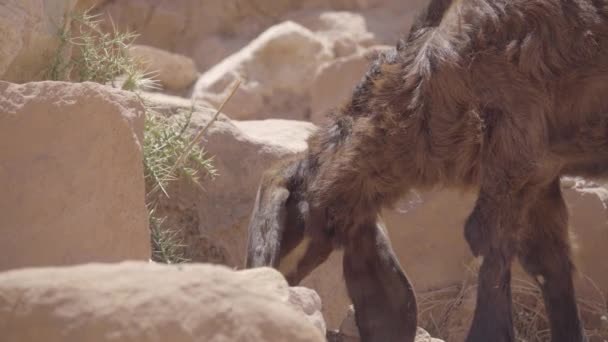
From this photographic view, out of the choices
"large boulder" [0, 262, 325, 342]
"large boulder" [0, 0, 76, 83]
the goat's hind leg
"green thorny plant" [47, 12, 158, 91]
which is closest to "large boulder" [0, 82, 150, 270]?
"large boulder" [0, 0, 76, 83]

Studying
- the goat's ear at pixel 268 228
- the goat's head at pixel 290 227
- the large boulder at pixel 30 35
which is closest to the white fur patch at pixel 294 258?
the goat's head at pixel 290 227

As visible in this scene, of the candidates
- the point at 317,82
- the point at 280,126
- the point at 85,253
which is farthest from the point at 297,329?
the point at 317,82

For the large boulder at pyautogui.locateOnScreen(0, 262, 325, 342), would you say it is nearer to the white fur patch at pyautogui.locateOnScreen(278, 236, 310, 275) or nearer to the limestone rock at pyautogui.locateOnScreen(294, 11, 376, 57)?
the white fur patch at pyautogui.locateOnScreen(278, 236, 310, 275)

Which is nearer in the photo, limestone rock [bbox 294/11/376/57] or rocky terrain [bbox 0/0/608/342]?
rocky terrain [bbox 0/0/608/342]

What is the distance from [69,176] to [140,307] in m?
1.26

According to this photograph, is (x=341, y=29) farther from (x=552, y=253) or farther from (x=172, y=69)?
(x=552, y=253)

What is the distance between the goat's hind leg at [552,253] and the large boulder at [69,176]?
1.95 meters

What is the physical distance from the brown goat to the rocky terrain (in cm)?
35

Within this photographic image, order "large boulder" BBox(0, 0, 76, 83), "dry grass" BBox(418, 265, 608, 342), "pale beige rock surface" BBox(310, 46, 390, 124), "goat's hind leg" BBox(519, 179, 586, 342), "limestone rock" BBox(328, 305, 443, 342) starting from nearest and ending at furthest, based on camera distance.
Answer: "large boulder" BBox(0, 0, 76, 83) → "limestone rock" BBox(328, 305, 443, 342) → "goat's hind leg" BBox(519, 179, 586, 342) → "dry grass" BBox(418, 265, 608, 342) → "pale beige rock surface" BBox(310, 46, 390, 124)

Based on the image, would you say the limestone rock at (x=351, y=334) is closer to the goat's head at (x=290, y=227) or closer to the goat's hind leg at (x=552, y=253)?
the goat's head at (x=290, y=227)

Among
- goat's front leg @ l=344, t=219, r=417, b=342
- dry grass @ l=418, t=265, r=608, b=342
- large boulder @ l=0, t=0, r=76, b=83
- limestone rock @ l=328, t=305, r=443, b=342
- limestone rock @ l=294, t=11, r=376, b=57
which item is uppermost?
large boulder @ l=0, t=0, r=76, b=83

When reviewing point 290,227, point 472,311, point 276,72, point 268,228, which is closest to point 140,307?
point 268,228

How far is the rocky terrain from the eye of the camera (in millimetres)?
2287

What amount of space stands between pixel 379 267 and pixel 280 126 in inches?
80.6
